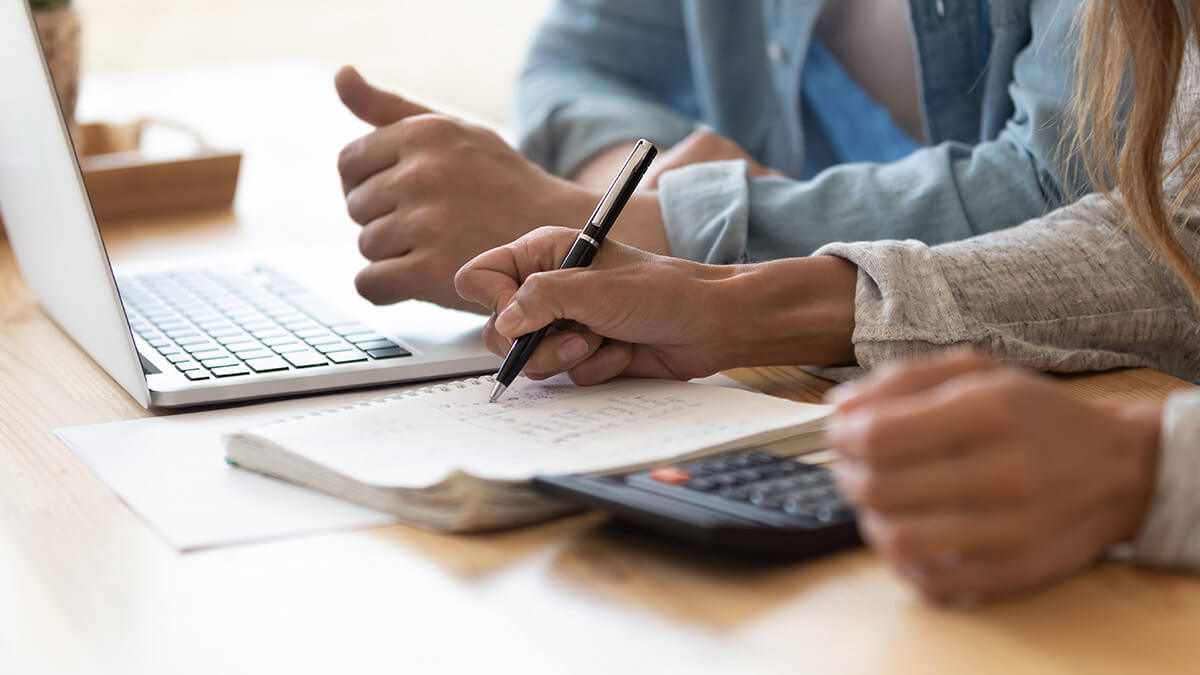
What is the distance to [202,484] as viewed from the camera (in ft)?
1.98

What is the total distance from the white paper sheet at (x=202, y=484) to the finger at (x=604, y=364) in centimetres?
6

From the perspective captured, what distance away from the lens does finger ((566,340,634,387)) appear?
0.71 meters

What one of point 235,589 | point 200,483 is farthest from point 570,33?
point 235,589

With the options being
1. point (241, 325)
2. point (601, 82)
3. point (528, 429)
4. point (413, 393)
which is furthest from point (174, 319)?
point (601, 82)

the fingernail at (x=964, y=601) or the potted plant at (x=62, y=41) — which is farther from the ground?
the potted plant at (x=62, y=41)

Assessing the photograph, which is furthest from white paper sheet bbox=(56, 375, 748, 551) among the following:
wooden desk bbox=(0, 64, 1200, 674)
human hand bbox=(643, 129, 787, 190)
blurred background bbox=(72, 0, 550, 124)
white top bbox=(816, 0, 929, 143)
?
blurred background bbox=(72, 0, 550, 124)

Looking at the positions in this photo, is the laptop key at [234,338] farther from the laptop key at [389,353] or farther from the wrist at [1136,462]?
the wrist at [1136,462]

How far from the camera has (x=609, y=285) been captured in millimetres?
676

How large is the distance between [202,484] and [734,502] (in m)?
0.27

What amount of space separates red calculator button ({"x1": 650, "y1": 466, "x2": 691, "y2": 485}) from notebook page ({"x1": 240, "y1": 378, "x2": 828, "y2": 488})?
0.06 feet

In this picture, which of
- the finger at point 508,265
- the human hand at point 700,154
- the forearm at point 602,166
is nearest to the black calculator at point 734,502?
the finger at point 508,265

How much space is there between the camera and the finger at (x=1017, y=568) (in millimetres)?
425

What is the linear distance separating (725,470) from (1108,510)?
0.15m

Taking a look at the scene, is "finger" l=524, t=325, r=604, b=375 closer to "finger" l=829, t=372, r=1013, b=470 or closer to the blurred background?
"finger" l=829, t=372, r=1013, b=470
